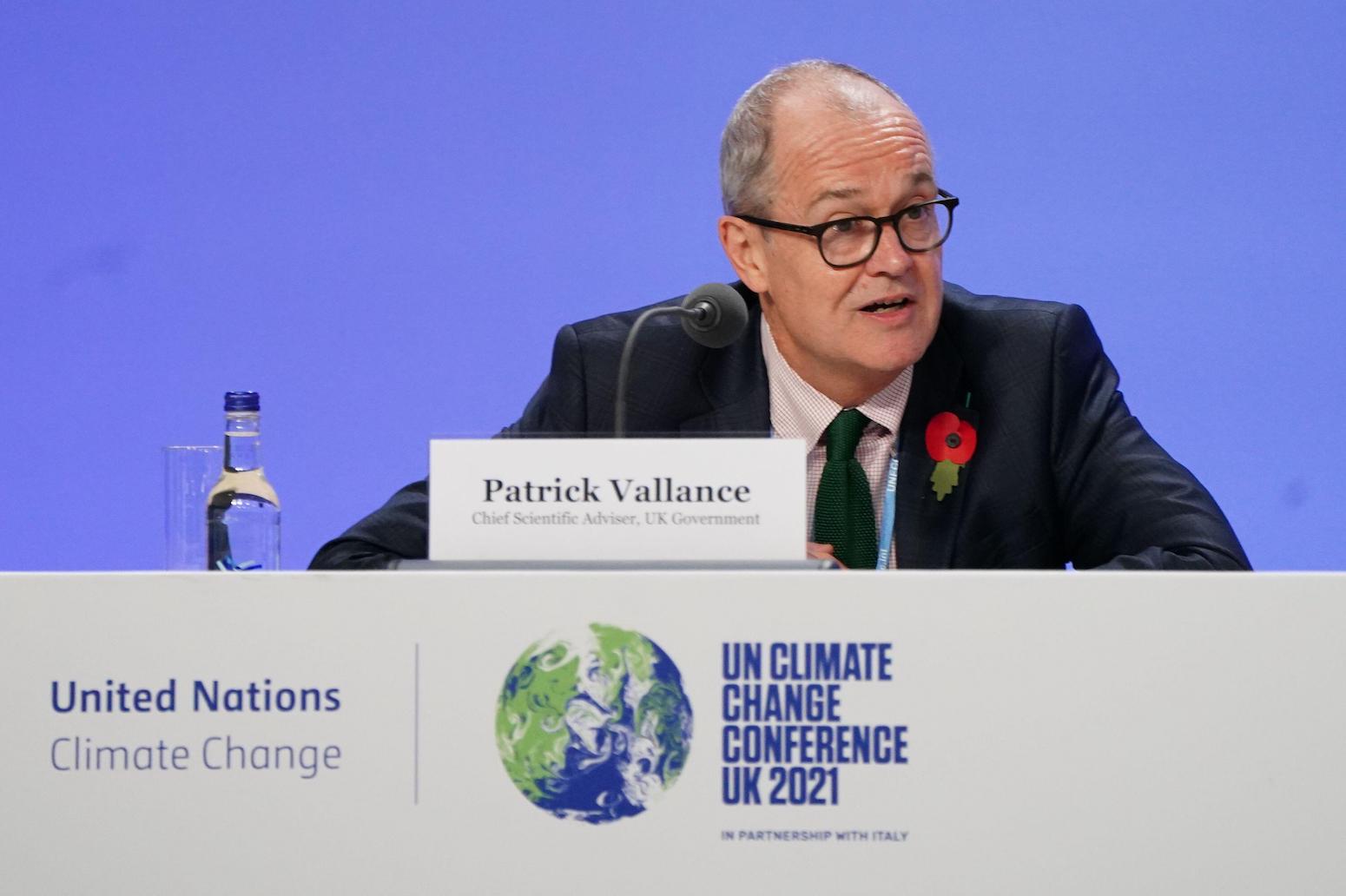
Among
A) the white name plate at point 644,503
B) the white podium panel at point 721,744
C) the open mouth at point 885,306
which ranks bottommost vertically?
the white podium panel at point 721,744

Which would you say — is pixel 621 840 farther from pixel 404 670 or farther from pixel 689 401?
pixel 689 401

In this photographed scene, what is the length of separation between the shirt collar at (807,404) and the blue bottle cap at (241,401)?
94 centimetres

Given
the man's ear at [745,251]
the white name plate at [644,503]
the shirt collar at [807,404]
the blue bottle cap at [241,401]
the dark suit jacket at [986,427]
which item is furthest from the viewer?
the man's ear at [745,251]

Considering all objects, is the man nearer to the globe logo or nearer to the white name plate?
the white name plate

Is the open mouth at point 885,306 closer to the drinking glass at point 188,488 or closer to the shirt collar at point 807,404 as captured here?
the shirt collar at point 807,404

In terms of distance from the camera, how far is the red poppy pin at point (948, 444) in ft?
8.09

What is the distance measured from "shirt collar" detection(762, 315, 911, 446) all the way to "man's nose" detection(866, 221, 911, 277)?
215 mm

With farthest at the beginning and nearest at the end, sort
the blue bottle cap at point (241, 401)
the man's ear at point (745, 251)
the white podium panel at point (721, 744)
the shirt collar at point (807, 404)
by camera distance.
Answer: the man's ear at point (745, 251), the shirt collar at point (807, 404), the blue bottle cap at point (241, 401), the white podium panel at point (721, 744)

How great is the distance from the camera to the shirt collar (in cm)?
255

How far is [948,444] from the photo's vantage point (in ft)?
8.21

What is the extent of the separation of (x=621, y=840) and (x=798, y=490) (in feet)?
1.28

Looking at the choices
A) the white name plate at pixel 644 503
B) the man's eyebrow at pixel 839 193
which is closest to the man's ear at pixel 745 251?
the man's eyebrow at pixel 839 193

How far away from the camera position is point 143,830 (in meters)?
1.36

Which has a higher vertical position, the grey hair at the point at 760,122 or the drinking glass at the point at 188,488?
the grey hair at the point at 760,122
